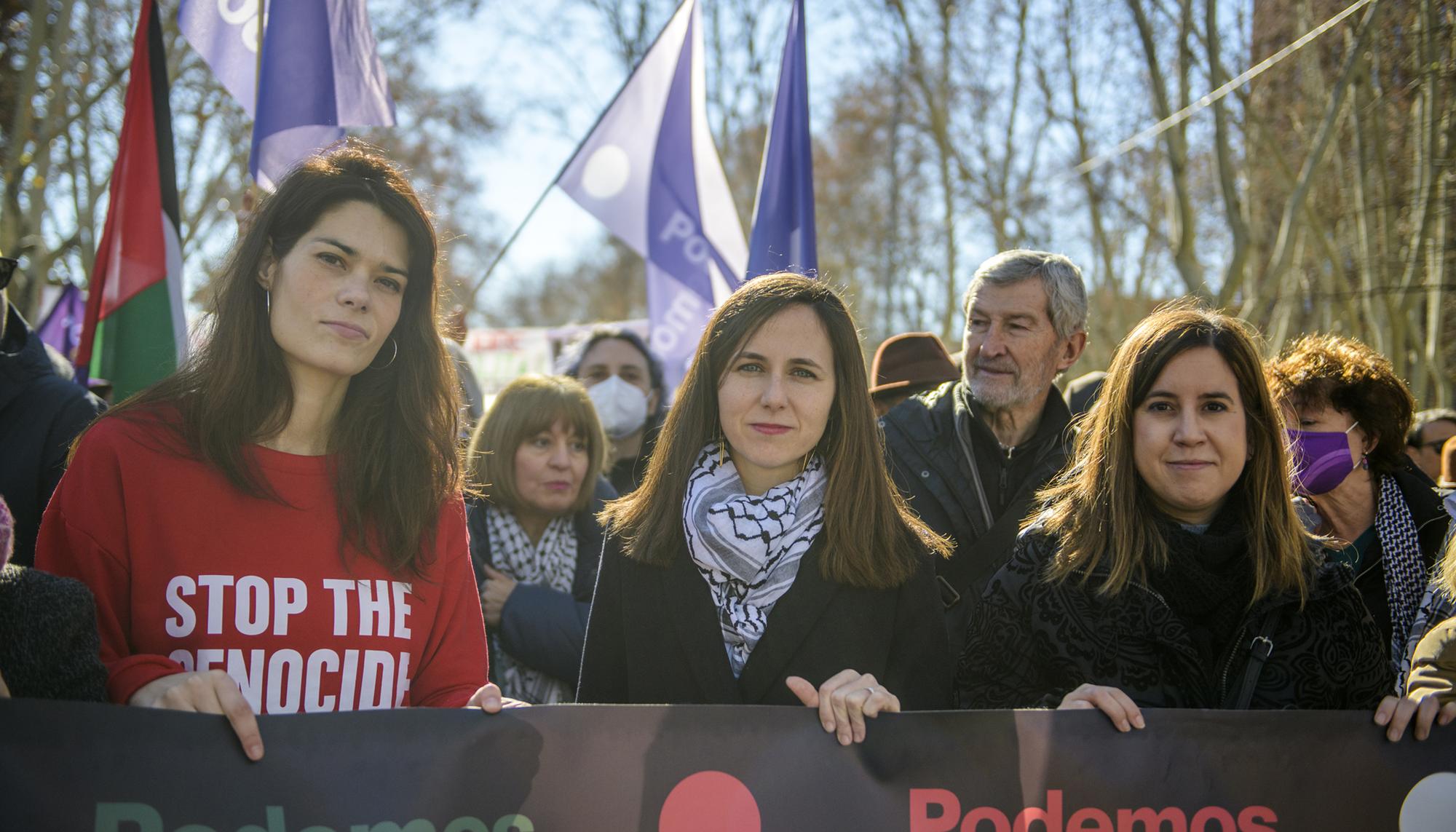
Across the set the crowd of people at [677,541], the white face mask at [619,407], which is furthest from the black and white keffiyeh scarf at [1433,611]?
the white face mask at [619,407]

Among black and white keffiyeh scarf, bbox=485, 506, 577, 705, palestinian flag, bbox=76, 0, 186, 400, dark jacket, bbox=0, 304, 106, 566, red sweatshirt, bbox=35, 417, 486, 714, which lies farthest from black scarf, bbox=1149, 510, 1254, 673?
palestinian flag, bbox=76, 0, 186, 400

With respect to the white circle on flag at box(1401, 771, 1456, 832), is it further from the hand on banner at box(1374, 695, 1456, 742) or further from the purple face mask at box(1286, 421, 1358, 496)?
the purple face mask at box(1286, 421, 1358, 496)

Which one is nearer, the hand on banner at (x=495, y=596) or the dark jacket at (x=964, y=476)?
the dark jacket at (x=964, y=476)

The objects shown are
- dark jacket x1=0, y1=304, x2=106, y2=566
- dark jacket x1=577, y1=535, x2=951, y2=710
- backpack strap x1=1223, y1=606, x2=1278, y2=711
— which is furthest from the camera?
dark jacket x1=0, y1=304, x2=106, y2=566

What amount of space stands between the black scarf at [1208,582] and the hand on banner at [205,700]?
1789mm

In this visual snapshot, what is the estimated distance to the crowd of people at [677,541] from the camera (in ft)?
7.11

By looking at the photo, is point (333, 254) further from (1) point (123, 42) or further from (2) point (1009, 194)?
(2) point (1009, 194)

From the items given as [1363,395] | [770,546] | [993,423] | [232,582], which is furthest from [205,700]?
[1363,395]

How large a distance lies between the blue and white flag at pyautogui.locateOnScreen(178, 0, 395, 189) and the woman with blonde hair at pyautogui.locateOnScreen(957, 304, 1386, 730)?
10.5ft

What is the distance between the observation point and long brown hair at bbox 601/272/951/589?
2.66 m

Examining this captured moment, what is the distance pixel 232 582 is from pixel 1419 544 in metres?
3.06

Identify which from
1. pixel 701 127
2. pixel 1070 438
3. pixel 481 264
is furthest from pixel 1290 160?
pixel 481 264

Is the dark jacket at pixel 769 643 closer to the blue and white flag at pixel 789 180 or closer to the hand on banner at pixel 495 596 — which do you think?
the hand on banner at pixel 495 596

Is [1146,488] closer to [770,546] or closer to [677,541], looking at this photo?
[770,546]
